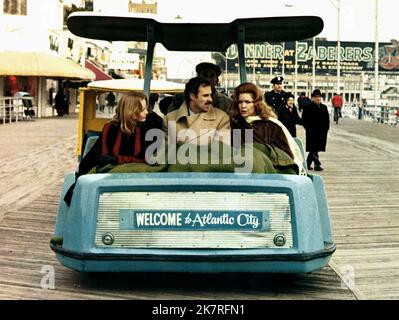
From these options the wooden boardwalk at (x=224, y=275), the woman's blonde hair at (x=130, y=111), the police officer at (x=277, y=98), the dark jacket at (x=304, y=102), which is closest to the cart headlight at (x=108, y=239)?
the wooden boardwalk at (x=224, y=275)

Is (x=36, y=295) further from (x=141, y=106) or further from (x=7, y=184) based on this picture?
(x=7, y=184)

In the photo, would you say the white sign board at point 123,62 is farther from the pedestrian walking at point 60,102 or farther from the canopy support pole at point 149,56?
the canopy support pole at point 149,56

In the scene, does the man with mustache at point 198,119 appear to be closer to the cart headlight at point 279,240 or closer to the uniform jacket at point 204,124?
the uniform jacket at point 204,124

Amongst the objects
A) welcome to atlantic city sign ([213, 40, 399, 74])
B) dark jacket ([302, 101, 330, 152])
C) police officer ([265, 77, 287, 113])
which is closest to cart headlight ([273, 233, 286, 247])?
police officer ([265, 77, 287, 113])

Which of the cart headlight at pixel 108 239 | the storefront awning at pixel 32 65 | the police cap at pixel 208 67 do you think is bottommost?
the cart headlight at pixel 108 239

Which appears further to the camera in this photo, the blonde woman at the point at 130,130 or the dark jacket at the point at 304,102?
the dark jacket at the point at 304,102

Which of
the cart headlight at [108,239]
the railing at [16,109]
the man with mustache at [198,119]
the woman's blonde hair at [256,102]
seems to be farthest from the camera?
the railing at [16,109]

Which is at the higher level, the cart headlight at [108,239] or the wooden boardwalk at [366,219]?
the cart headlight at [108,239]

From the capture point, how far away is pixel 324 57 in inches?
6206

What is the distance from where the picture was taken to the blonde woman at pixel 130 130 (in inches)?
257

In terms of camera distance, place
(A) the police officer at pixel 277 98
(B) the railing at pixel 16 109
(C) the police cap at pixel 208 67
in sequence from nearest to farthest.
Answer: (C) the police cap at pixel 208 67
(A) the police officer at pixel 277 98
(B) the railing at pixel 16 109

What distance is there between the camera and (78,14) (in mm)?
7176

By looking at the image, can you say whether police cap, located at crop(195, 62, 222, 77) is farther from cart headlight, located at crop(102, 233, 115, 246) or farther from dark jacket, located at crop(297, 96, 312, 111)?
dark jacket, located at crop(297, 96, 312, 111)
